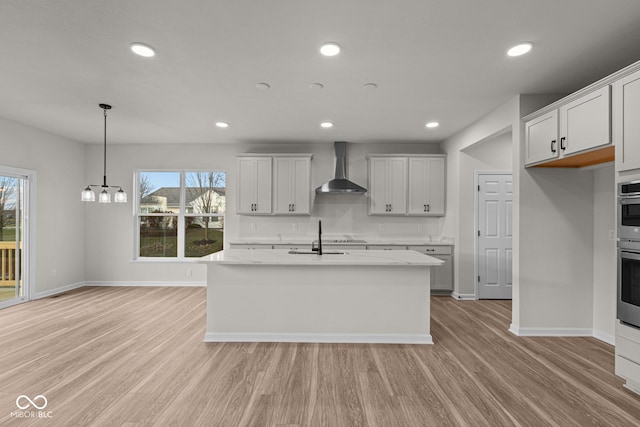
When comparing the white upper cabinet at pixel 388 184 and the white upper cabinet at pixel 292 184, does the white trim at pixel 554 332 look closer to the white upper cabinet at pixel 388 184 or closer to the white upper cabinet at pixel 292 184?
the white upper cabinet at pixel 388 184

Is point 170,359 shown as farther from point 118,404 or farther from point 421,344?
point 421,344

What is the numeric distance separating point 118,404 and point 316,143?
15.5ft

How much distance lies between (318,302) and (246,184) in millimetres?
2962

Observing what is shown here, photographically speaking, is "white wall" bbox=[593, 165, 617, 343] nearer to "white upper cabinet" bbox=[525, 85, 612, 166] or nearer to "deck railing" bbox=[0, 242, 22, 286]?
"white upper cabinet" bbox=[525, 85, 612, 166]

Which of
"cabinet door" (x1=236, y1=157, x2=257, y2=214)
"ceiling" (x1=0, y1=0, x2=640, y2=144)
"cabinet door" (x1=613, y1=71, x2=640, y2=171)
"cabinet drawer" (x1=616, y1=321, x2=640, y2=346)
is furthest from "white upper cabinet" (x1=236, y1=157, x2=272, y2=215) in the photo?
"cabinet drawer" (x1=616, y1=321, x2=640, y2=346)

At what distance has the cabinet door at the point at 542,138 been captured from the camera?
3.04 meters

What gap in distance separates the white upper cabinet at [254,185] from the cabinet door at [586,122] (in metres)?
4.11

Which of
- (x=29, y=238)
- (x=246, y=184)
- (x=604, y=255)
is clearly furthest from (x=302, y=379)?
(x=29, y=238)

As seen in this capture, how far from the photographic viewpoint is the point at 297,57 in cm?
271

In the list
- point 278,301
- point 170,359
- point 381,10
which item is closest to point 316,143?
point 278,301

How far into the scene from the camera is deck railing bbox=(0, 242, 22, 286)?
4.67 m

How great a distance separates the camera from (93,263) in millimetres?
5934

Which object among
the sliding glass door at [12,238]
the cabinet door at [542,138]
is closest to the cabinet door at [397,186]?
the cabinet door at [542,138]

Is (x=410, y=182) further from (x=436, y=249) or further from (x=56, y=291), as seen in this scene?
(x=56, y=291)
